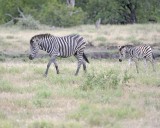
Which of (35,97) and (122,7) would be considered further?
(122,7)

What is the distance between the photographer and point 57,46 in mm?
16641

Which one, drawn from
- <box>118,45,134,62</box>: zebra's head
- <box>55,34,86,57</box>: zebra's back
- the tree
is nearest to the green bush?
the tree

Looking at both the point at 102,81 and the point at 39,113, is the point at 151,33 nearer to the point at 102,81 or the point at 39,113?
the point at 102,81

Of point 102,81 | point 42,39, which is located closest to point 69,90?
point 102,81

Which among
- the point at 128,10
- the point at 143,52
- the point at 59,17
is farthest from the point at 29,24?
the point at 143,52

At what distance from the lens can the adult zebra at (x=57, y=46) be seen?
16.5 metres

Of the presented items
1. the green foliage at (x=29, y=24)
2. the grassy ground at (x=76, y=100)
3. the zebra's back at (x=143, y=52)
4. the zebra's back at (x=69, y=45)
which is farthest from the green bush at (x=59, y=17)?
the zebra's back at (x=69, y=45)

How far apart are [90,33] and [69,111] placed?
19.2 m

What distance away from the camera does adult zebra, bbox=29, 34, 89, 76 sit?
16.5m

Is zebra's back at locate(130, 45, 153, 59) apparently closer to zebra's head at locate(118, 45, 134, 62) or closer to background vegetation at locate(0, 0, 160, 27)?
zebra's head at locate(118, 45, 134, 62)

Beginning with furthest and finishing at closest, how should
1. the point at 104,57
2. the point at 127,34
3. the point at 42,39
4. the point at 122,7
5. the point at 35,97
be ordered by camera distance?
the point at 122,7
the point at 127,34
the point at 104,57
the point at 42,39
the point at 35,97

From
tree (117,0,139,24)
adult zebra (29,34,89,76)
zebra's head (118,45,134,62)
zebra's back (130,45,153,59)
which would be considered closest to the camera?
adult zebra (29,34,89,76)

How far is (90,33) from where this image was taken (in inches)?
1139

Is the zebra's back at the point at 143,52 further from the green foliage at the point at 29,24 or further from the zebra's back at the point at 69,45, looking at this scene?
the green foliage at the point at 29,24
